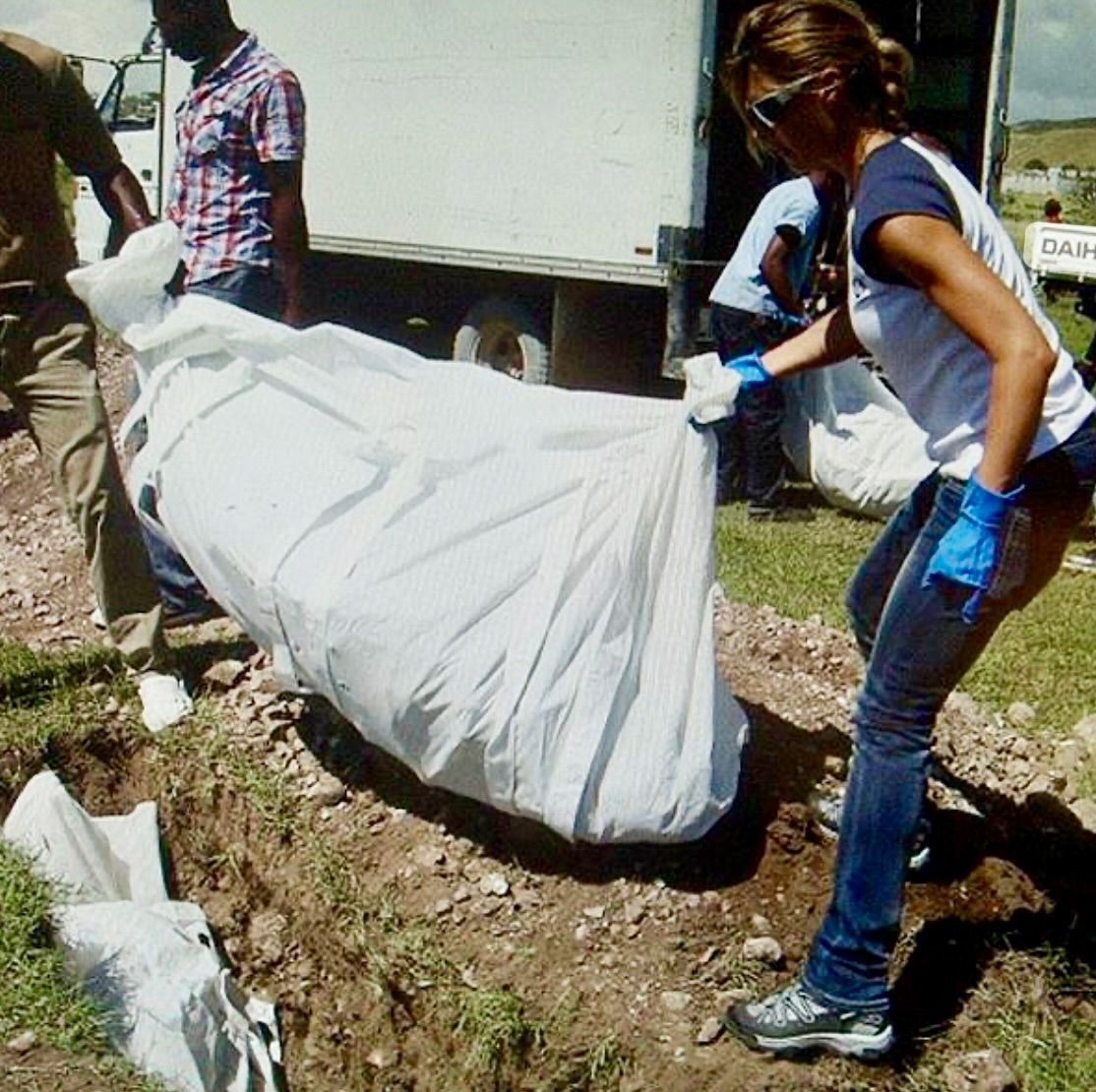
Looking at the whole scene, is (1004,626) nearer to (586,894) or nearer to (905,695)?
(586,894)

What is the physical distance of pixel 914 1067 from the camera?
121 inches

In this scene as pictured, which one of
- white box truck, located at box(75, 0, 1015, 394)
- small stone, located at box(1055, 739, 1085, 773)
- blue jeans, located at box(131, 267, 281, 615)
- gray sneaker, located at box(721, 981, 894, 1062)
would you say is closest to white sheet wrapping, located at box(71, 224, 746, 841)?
gray sneaker, located at box(721, 981, 894, 1062)

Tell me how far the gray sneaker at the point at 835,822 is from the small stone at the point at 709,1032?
0.54 meters

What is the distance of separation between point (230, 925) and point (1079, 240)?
8629 mm

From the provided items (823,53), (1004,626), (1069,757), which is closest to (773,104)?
(823,53)

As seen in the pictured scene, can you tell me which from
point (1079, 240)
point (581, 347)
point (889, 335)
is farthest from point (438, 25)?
point (889, 335)

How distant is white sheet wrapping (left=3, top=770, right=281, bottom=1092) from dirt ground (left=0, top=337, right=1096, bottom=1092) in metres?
0.20

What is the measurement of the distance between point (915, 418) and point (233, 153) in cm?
273

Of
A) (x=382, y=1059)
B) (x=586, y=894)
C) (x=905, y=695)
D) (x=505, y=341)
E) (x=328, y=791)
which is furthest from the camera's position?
(x=505, y=341)

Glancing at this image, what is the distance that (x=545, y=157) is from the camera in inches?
349

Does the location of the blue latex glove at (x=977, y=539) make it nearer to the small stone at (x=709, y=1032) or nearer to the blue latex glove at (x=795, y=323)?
the small stone at (x=709, y=1032)

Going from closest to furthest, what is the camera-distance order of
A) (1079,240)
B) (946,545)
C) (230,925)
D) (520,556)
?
(946,545)
(520,556)
(230,925)
(1079,240)

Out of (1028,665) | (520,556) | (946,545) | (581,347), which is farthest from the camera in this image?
(581,347)

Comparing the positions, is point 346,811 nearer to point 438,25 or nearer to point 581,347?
point 581,347
